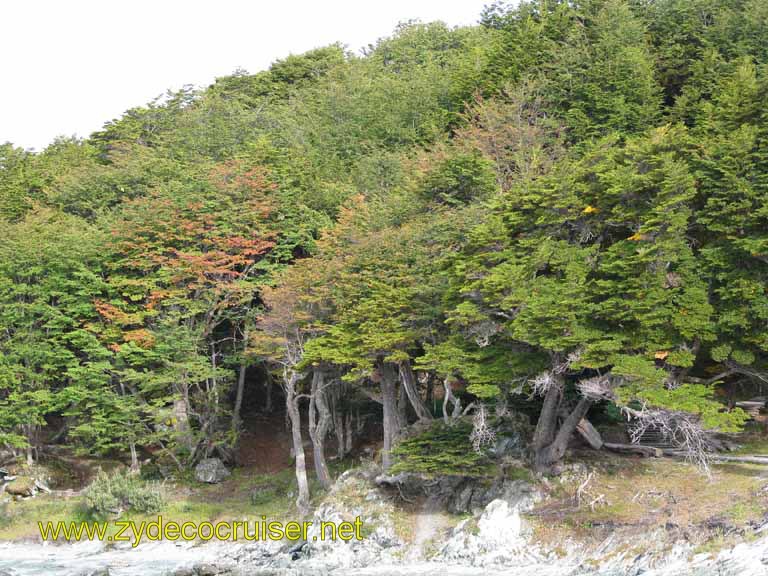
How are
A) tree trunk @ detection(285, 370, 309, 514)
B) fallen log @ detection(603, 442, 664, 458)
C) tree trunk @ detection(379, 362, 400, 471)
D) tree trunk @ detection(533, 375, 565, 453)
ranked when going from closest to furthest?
1. tree trunk @ detection(533, 375, 565, 453)
2. fallen log @ detection(603, 442, 664, 458)
3. tree trunk @ detection(379, 362, 400, 471)
4. tree trunk @ detection(285, 370, 309, 514)

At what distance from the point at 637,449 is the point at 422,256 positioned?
798 cm

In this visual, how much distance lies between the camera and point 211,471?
28734 millimetres

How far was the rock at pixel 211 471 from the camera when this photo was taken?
28.6 metres

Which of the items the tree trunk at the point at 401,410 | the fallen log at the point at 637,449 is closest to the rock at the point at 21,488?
the tree trunk at the point at 401,410

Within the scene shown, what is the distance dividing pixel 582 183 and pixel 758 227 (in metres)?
4.22

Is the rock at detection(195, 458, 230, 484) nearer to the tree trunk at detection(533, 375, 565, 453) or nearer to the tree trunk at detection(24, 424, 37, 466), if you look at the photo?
the tree trunk at detection(24, 424, 37, 466)

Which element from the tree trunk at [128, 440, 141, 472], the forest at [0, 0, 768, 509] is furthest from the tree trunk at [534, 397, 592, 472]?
the tree trunk at [128, 440, 141, 472]

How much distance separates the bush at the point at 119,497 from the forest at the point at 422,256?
8.48 ft

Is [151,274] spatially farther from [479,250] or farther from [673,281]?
[673,281]

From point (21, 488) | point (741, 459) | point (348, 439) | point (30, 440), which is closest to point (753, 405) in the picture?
point (741, 459)

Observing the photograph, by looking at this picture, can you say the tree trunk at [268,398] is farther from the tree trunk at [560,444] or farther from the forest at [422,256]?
the tree trunk at [560,444]

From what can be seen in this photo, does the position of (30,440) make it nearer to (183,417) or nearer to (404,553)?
(183,417)

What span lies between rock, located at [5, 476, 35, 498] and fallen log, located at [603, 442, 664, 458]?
2007 centimetres

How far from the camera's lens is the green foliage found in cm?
1995
